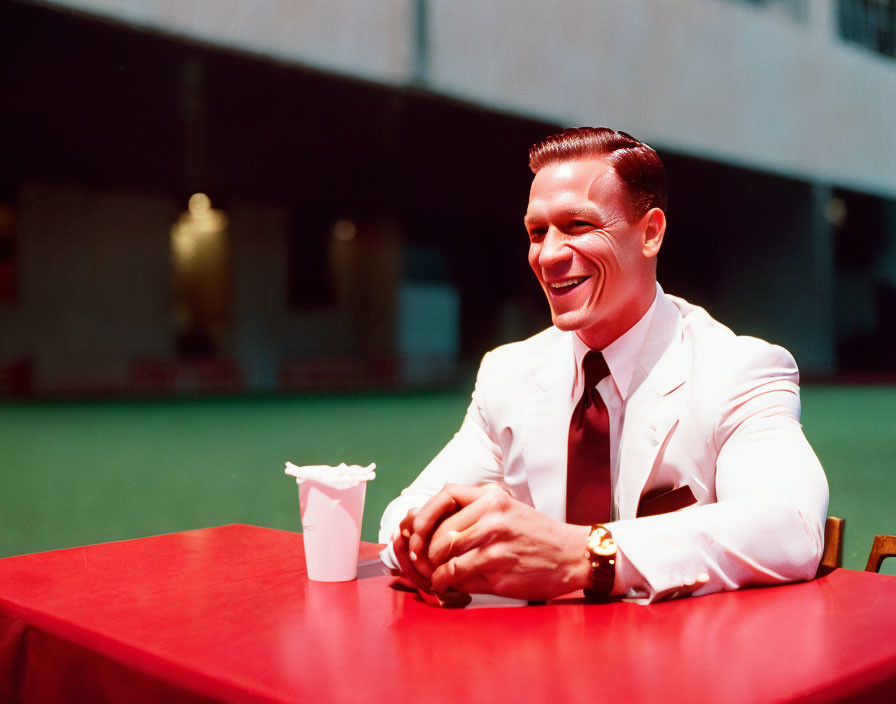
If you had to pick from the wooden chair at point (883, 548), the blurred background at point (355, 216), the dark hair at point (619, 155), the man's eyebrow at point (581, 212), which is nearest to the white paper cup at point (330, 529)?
the man's eyebrow at point (581, 212)

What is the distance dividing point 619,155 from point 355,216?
17.4 m

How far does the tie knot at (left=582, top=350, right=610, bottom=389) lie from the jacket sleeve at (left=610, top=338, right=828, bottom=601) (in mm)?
268

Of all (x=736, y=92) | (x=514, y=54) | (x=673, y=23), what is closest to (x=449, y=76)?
(x=514, y=54)

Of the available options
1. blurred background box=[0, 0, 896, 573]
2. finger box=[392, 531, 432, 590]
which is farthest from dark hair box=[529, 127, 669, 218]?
blurred background box=[0, 0, 896, 573]

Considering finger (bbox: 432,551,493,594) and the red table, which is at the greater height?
finger (bbox: 432,551,493,594)

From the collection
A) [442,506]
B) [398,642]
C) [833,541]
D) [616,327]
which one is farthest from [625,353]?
[398,642]

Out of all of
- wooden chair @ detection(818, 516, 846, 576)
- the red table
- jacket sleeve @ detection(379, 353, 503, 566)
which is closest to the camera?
the red table

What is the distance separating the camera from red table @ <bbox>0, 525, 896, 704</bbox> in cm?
84

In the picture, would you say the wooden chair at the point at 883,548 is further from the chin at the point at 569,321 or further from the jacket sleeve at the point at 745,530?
the chin at the point at 569,321

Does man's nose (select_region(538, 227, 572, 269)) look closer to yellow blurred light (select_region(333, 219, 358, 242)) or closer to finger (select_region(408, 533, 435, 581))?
finger (select_region(408, 533, 435, 581))

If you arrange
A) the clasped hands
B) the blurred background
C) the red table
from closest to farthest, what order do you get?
the red table, the clasped hands, the blurred background

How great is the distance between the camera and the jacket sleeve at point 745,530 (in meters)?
1.14

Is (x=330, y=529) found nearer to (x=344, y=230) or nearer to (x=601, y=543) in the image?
(x=601, y=543)

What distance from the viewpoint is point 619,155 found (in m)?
1.53
